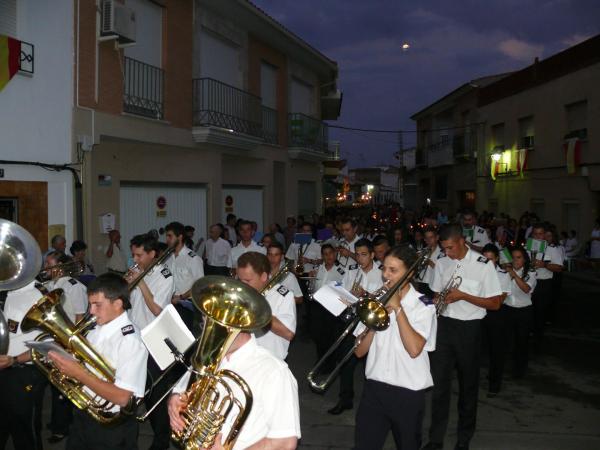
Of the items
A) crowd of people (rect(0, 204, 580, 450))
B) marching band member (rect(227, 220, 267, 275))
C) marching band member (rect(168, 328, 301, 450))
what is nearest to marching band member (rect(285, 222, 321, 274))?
marching band member (rect(227, 220, 267, 275))

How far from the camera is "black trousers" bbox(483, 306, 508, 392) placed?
6.35 m

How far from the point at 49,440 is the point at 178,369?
9.78 feet

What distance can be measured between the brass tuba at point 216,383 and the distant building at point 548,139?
18.0 meters

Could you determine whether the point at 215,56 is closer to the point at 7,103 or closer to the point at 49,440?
the point at 7,103

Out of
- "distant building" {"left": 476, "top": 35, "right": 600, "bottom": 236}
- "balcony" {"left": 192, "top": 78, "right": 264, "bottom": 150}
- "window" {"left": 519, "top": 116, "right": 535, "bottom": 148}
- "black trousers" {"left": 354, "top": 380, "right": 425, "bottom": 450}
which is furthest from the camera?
"window" {"left": 519, "top": 116, "right": 535, "bottom": 148}

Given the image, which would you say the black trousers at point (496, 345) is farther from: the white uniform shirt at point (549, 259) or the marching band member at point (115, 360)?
the marching band member at point (115, 360)

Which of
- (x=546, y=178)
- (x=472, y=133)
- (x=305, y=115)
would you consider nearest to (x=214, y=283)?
(x=305, y=115)

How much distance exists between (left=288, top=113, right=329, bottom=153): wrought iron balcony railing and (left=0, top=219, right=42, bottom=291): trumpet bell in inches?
591

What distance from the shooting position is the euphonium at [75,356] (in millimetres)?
3242

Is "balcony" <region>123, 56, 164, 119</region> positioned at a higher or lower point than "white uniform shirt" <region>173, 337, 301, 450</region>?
higher

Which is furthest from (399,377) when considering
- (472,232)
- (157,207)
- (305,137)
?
(305,137)

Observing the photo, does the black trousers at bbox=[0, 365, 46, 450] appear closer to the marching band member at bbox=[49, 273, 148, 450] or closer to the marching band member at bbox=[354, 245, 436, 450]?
the marching band member at bbox=[49, 273, 148, 450]

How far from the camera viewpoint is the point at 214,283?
8.87 feet

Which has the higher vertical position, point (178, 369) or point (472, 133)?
point (472, 133)
